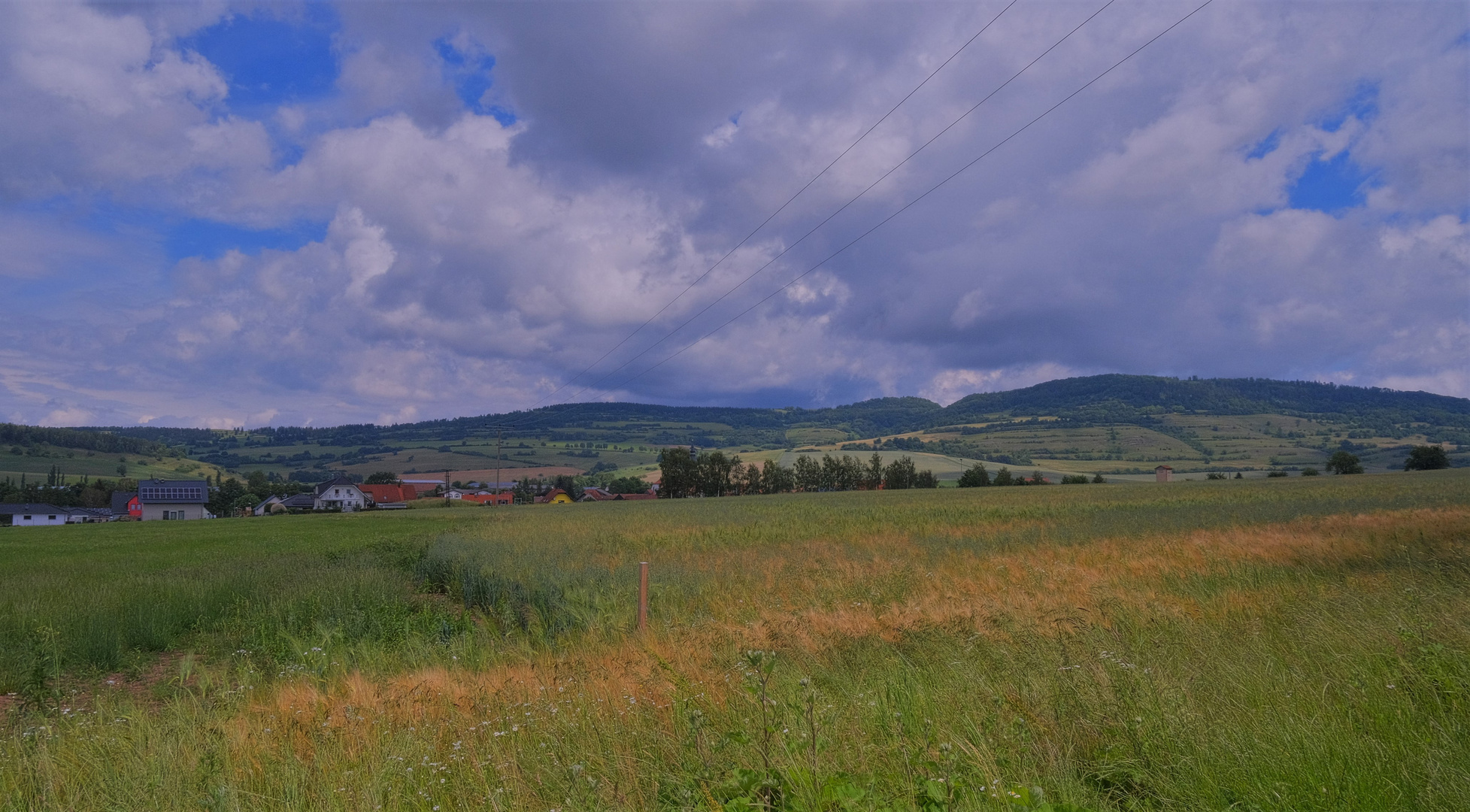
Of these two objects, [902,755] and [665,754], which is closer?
[902,755]

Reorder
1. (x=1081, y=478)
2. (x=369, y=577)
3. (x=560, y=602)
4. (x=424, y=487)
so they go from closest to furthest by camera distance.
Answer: (x=560, y=602) < (x=369, y=577) < (x=1081, y=478) < (x=424, y=487)

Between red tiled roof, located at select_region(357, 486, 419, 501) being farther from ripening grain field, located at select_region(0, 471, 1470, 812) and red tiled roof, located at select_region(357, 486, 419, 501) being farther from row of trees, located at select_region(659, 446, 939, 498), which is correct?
ripening grain field, located at select_region(0, 471, 1470, 812)

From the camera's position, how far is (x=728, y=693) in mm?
6062

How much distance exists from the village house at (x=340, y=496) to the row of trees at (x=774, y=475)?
53227mm

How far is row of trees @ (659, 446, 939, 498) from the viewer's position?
12444 centimetres

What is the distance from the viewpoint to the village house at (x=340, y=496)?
386ft

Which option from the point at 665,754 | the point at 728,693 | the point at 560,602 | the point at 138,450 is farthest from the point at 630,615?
the point at 138,450

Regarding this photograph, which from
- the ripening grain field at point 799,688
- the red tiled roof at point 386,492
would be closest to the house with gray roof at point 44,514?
the red tiled roof at point 386,492

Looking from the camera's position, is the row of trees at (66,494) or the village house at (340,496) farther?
the row of trees at (66,494)

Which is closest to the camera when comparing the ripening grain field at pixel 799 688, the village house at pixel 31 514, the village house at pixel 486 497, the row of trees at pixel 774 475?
the ripening grain field at pixel 799 688

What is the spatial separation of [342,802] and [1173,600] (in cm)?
969

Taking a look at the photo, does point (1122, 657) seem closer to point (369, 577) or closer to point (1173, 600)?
point (1173, 600)

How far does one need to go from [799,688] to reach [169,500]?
5955 inches

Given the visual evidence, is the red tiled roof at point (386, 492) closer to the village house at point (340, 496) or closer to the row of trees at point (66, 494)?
the village house at point (340, 496)
